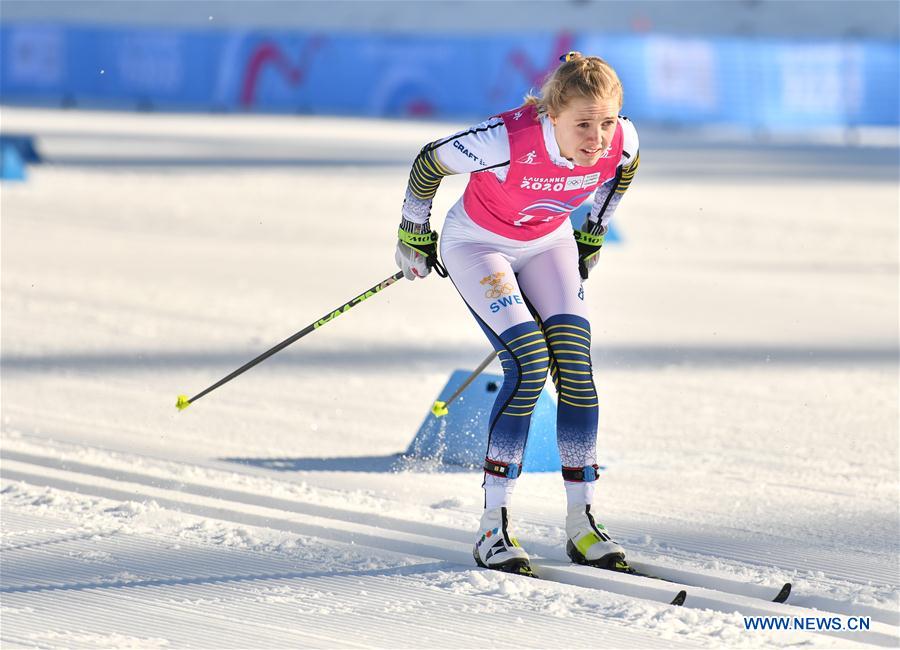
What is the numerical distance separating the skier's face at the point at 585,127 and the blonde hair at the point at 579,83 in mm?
18

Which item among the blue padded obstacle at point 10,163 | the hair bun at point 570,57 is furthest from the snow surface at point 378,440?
the hair bun at point 570,57

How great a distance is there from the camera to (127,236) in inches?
480

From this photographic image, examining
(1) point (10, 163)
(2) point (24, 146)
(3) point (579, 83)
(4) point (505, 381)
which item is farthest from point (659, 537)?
(2) point (24, 146)

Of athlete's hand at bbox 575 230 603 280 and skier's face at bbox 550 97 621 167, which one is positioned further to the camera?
athlete's hand at bbox 575 230 603 280

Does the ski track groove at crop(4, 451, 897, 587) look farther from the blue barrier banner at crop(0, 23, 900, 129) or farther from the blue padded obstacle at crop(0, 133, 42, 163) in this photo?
the blue barrier banner at crop(0, 23, 900, 129)

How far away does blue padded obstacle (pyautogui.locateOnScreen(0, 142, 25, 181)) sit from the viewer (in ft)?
50.7

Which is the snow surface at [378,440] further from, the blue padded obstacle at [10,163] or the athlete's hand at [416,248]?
the blue padded obstacle at [10,163]

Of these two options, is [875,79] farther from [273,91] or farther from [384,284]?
[384,284]

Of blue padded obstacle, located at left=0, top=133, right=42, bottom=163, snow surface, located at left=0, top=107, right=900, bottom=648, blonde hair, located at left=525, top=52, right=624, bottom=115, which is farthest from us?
blue padded obstacle, located at left=0, top=133, right=42, bottom=163

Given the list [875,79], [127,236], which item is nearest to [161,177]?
[127,236]

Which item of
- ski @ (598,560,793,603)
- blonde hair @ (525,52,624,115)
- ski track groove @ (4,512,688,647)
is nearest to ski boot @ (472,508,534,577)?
ski track groove @ (4,512,688,647)

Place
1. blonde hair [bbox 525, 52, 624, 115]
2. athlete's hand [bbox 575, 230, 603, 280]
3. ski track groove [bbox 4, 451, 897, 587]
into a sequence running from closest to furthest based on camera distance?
blonde hair [bbox 525, 52, 624, 115] → ski track groove [bbox 4, 451, 897, 587] → athlete's hand [bbox 575, 230, 603, 280]

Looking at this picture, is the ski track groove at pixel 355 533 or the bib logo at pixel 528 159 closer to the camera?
the ski track groove at pixel 355 533
